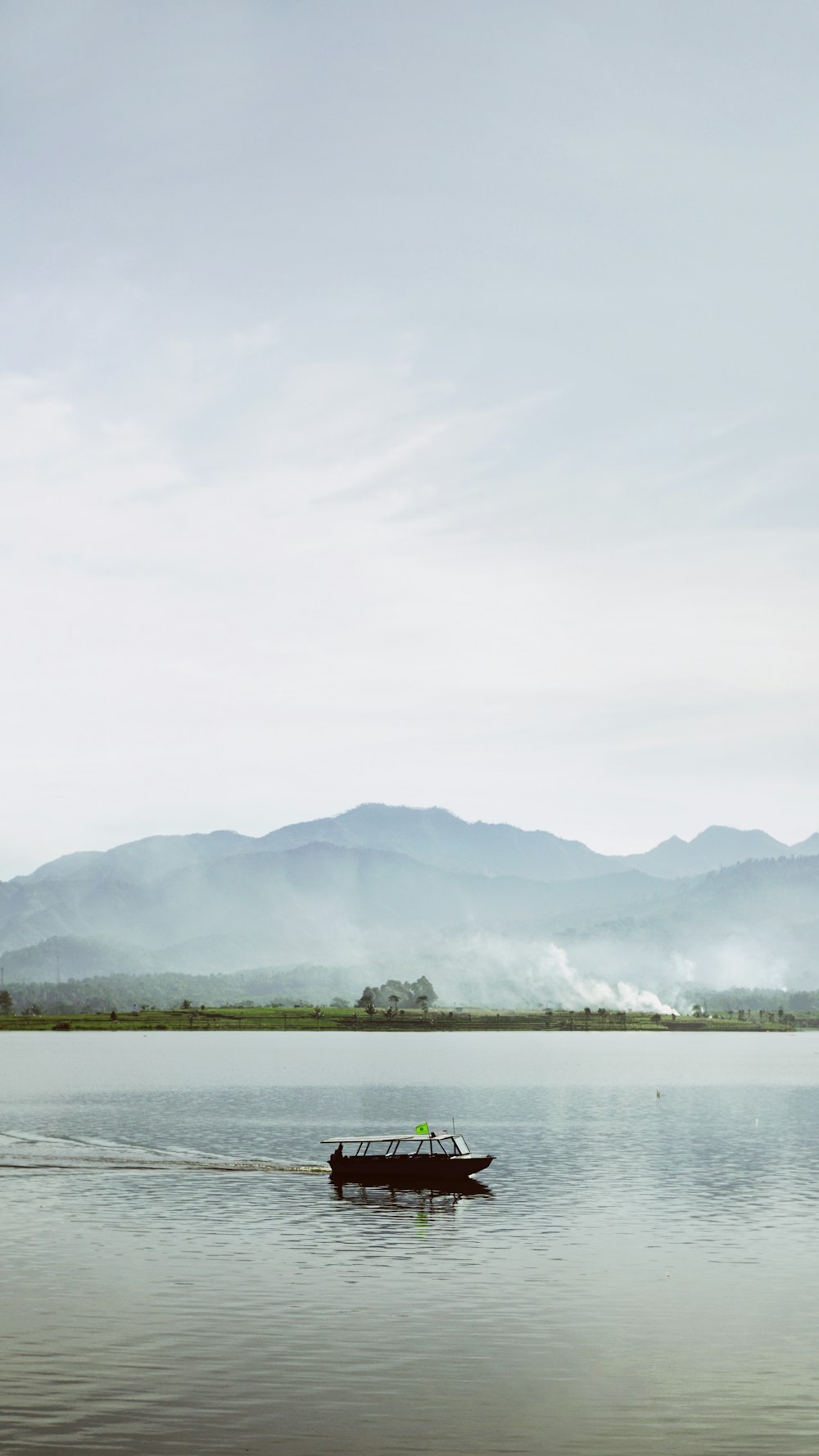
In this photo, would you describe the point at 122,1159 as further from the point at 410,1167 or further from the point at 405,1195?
the point at 405,1195

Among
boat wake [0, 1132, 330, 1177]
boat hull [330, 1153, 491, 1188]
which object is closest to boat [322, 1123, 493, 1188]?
boat hull [330, 1153, 491, 1188]

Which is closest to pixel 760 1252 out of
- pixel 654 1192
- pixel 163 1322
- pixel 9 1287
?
pixel 654 1192

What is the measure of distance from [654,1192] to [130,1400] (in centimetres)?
7473

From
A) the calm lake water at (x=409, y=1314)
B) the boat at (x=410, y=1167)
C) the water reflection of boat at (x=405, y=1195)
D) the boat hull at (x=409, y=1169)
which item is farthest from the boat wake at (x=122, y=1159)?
the water reflection of boat at (x=405, y=1195)

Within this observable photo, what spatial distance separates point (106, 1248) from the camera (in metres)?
90.7

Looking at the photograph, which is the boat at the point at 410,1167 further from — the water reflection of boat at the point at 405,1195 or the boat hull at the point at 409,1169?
the water reflection of boat at the point at 405,1195

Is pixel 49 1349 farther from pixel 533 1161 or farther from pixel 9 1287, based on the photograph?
pixel 533 1161

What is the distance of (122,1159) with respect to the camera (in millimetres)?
144500

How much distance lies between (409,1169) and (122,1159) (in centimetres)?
3537

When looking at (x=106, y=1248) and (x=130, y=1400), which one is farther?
(x=106, y=1248)

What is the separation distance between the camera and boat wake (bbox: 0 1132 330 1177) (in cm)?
13738

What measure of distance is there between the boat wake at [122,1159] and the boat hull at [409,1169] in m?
6.82

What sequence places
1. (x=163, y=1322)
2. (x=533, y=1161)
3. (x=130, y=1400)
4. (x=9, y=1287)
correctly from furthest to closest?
(x=533, y=1161) < (x=9, y=1287) < (x=163, y=1322) < (x=130, y=1400)

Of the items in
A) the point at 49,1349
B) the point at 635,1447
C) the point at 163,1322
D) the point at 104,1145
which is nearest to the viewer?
the point at 635,1447
